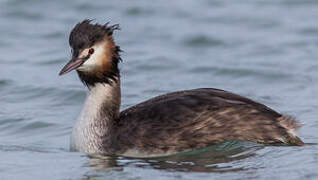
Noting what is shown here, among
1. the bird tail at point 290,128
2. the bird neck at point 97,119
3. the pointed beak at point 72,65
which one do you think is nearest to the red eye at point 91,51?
the pointed beak at point 72,65

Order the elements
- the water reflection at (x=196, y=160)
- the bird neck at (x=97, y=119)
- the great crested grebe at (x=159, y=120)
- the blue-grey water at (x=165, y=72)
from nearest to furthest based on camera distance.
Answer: the water reflection at (x=196, y=160) < the blue-grey water at (x=165, y=72) < the great crested grebe at (x=159, y=120) < the bird neck at (x=97, y=119)

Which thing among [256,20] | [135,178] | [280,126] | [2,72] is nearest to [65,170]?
[135,178]

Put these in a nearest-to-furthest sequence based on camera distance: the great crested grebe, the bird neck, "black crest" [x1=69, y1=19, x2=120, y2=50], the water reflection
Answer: the water reflection → the great crested grebe → "black crest" [x1=69, y1=19, x2=120, y2=50] → the bird neck

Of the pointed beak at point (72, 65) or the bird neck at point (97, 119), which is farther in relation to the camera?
the bird neck at point (97, 119)

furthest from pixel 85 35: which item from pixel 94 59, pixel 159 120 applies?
pixel 159 120

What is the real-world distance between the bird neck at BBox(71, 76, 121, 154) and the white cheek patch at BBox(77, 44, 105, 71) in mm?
291

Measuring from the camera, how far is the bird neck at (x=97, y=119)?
405 inches

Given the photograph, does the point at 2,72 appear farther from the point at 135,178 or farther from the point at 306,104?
the point at 135,178

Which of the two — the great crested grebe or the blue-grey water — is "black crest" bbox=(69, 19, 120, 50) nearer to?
the great crested grebe

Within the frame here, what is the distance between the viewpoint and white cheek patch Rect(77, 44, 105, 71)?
10.1 metres

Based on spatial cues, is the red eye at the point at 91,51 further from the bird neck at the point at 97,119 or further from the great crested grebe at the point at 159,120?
the bird neck at the point at 97,119

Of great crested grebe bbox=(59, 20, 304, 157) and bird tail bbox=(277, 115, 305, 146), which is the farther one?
bird tail bbox=(277, 115, 305, 146)

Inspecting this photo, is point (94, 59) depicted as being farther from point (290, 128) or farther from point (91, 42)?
point (290, 128)

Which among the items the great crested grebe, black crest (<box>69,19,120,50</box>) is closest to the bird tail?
the great crested grebe
